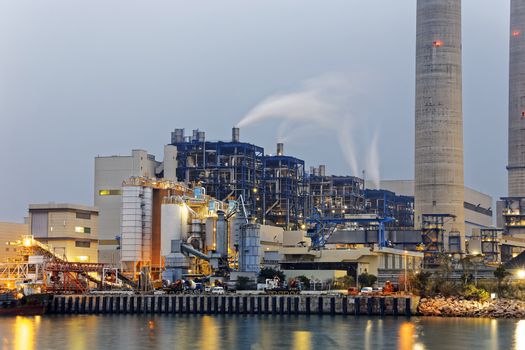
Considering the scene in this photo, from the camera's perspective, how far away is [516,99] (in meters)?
166

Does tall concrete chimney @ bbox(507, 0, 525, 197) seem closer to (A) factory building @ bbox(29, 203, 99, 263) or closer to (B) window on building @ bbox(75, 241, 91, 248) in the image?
(B) window on building @ bbox(75, 241, 91, 248)

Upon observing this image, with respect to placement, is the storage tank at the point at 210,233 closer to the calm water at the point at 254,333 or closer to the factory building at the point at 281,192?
the calm water at the point at 254,333

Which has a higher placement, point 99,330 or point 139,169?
point 139,169

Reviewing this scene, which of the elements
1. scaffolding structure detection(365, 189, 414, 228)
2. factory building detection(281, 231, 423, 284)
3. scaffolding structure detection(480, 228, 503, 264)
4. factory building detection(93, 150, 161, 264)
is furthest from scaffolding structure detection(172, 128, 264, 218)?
scaffolding structure detection(480, 228, 503, 264)

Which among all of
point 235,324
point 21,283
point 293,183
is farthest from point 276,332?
point 293,183

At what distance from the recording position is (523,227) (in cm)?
15650

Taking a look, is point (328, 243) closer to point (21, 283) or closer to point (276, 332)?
point (21, 283)

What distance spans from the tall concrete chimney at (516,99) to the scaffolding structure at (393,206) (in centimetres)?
1615

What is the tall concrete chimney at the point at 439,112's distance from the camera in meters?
127

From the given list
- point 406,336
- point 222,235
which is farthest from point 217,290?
point 406,336

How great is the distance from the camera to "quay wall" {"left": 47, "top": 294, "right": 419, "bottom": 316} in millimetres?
83500

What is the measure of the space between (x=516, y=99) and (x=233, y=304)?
93.1m

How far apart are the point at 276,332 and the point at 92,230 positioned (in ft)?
157

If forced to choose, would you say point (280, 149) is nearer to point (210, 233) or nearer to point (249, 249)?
point (210, 233)
